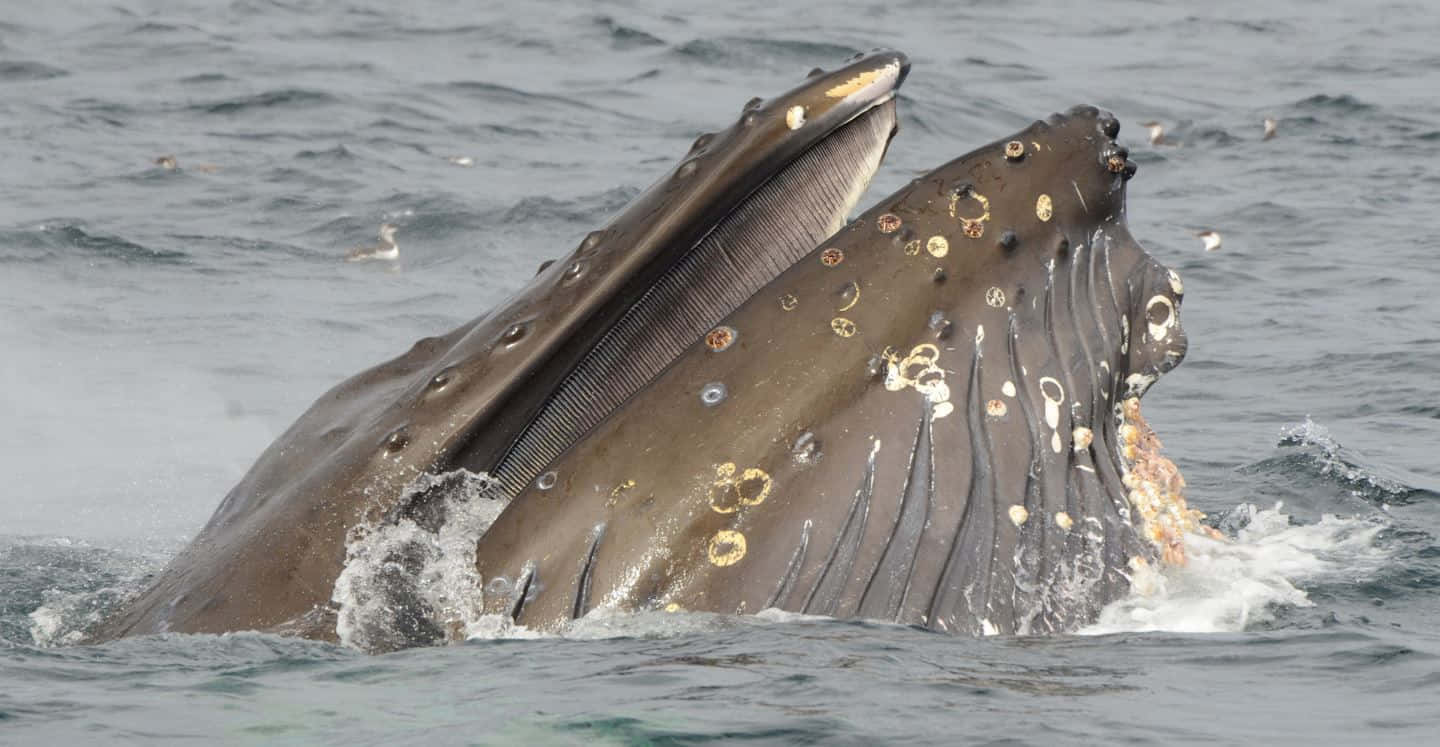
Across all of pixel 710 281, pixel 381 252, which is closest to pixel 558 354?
pixel 710 281

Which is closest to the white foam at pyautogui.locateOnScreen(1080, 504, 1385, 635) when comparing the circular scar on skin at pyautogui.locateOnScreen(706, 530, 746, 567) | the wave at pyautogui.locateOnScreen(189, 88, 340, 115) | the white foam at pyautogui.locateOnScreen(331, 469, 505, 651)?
the circular scar on skin at pyautogui.locateOnScreen(706, 530, 746, 567)

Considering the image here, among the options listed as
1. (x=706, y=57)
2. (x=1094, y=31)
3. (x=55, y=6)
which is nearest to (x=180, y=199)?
(x=706, y=57)

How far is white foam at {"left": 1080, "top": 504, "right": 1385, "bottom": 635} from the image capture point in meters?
5.02

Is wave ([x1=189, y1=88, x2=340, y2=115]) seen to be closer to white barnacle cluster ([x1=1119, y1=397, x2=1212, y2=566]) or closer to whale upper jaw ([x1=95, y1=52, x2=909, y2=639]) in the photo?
whale upper jaw ([x1=95, y1=52, x2=909, y2=639])

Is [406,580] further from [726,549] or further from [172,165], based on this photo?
[172,165]

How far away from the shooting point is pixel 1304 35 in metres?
26.0

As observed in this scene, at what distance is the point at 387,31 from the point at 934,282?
63.6 ft

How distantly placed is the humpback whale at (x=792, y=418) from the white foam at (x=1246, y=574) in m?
0.13

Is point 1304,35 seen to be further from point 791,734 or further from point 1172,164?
point 791,734

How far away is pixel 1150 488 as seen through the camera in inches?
202

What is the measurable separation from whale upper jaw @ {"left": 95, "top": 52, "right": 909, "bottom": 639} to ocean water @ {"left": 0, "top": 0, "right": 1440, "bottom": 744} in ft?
0.63

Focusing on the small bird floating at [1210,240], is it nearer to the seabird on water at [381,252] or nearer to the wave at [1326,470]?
the wave at [1326,470]

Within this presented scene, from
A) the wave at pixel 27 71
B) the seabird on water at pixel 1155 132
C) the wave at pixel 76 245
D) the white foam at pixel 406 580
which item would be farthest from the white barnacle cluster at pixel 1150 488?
the wave at pixel 27 71

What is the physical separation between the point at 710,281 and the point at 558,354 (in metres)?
0.48
